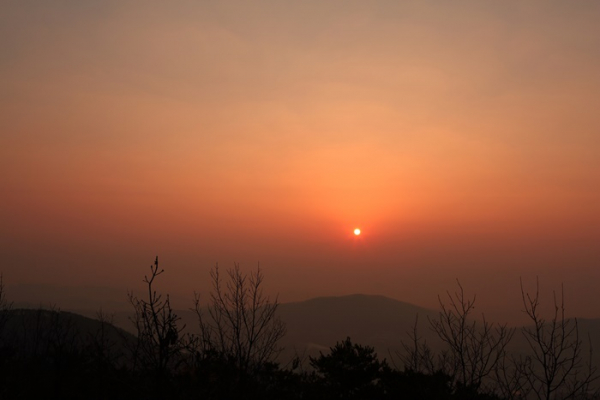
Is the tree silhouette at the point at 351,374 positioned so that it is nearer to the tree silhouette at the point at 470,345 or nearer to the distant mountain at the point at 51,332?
the tree silhouette at the point at 470,345

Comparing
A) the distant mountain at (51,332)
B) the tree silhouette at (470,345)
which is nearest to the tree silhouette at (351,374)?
the tree silhouette at (470,345)

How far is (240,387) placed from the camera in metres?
20.7

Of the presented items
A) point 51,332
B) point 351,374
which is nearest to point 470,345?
point 351,374

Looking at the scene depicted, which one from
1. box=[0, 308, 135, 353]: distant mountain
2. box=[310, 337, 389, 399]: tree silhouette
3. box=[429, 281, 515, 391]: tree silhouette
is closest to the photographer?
box=[429, 281, 515, 391]: tree silhouette

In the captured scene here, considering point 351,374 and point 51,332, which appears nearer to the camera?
point 351,374

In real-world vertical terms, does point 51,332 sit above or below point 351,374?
above

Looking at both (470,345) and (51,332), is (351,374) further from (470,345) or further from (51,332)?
(51,332)

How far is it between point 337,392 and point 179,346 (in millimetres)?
15417

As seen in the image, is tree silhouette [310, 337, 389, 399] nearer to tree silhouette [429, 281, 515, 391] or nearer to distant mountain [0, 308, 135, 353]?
tree silhouette [429, 281, 515, 391]

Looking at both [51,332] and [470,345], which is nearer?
[470,345]

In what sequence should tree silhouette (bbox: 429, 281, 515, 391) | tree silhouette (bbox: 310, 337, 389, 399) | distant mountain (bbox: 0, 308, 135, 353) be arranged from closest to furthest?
tree silhouette (bbox: 429, 281, 515, 391), tree silhouette (bbox: 310, 337, 389, 399), distant mountain (bbox: 0, 308, 135, 353)

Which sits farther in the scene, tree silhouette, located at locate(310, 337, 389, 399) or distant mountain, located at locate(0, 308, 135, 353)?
distant mountain, located at locate(0, 308, 135, 353)

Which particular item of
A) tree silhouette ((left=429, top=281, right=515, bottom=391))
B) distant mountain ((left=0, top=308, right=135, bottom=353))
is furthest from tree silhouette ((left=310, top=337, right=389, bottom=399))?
distant mountain ((left=0, top=308, right=135, bottom=353))

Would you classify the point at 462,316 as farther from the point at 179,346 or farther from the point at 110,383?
the point at 110,383
